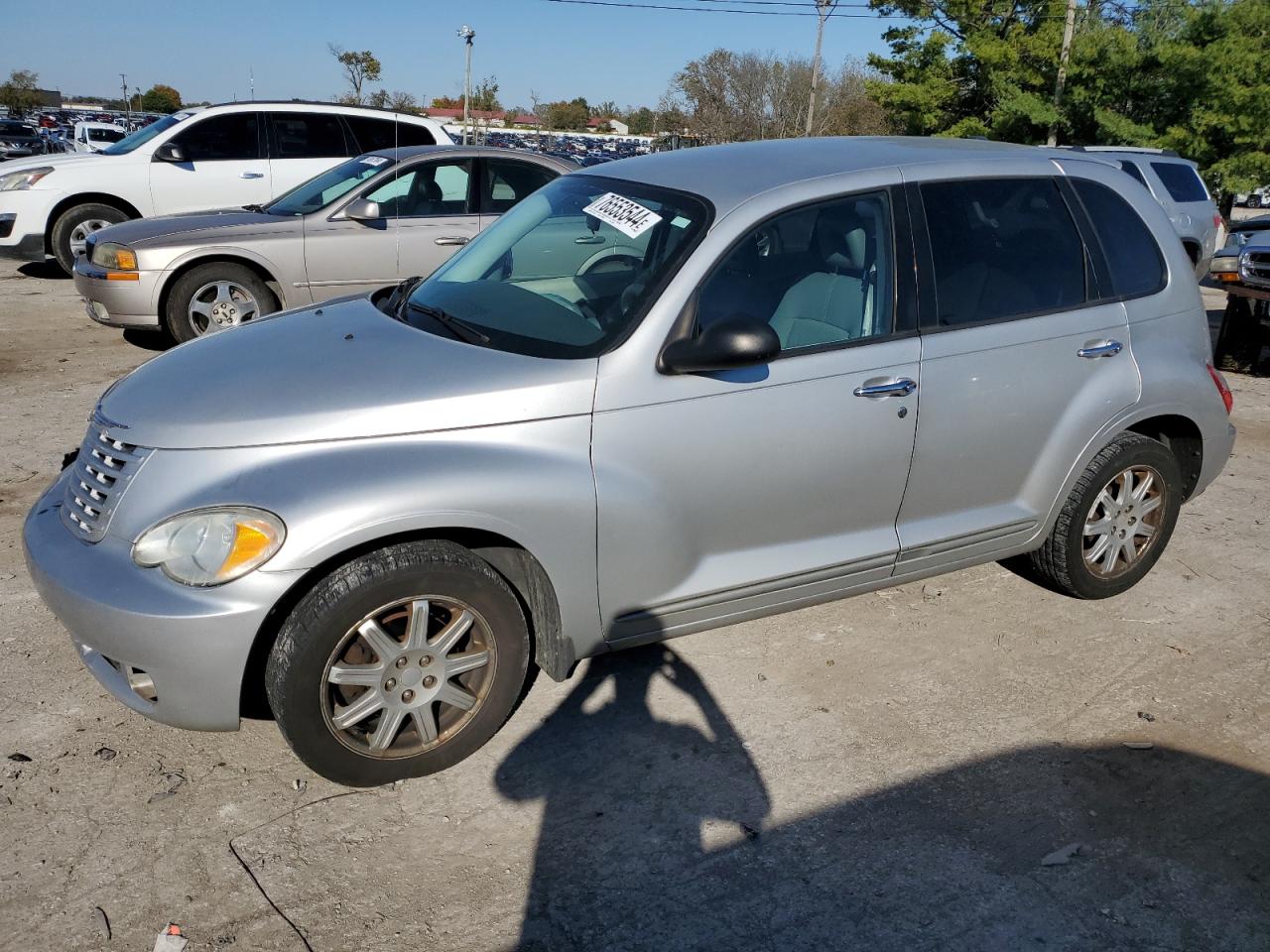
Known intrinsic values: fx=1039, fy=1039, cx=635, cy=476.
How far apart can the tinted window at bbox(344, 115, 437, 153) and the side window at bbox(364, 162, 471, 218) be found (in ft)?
9.92

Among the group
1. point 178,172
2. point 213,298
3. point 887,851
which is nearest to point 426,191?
point 213,298

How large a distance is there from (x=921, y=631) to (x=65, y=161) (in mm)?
10767

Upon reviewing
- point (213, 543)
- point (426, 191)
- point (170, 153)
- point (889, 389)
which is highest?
point (170, 153)

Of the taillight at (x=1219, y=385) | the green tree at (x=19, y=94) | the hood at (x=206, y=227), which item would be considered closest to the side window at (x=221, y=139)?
the hood at (x=206, y=227)

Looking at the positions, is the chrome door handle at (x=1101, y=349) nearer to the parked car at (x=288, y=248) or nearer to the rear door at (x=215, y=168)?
the parked car at (x=288, y=248)

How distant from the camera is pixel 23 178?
11.1m

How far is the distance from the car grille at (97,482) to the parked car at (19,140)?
29847mm

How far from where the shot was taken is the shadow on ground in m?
2.74

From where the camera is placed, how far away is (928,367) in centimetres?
381

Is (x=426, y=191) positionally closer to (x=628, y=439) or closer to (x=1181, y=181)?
(x=628, y=439)

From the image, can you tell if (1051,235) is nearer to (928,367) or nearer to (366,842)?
(928,367)

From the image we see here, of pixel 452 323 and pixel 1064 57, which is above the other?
pixel 1064 57

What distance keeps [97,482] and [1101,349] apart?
3.73 meters

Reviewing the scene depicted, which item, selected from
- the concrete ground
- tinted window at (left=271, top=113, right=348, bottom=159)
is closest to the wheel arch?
the concrete ground
